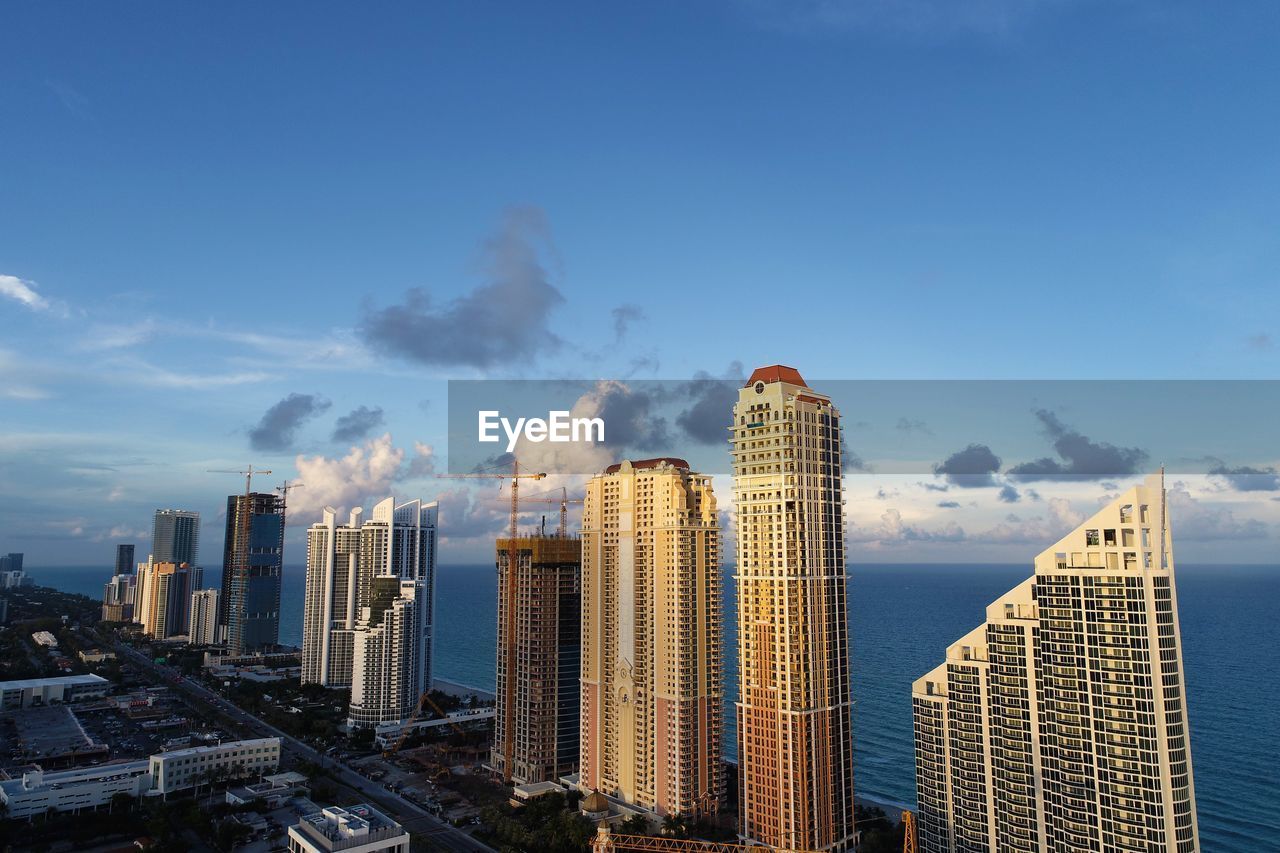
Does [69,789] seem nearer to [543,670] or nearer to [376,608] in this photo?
[543,670]

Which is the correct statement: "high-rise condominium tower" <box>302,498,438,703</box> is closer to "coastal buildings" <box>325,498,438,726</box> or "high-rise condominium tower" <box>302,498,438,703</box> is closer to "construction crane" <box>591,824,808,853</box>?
"coastal buildings" <box>325,498,438,726</box>

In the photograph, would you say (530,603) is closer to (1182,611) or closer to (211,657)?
(211,657)

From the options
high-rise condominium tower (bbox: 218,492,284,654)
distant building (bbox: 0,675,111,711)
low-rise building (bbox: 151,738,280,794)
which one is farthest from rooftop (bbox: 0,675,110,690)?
low-rise building (bbox: 151,738,280,794)

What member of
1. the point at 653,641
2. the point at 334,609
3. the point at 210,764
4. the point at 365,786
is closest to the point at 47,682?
the point at 334,609

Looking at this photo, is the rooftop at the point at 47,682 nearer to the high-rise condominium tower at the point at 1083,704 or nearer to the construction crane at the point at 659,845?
the construction crane at the point at 659,845

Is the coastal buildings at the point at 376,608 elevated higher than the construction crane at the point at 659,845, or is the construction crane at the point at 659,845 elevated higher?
the coastal buildings at the point at 376,608

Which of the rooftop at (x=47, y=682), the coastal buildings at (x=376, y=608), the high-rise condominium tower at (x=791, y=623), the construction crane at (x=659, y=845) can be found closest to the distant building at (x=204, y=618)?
the rooftop at (x=47, y=682)

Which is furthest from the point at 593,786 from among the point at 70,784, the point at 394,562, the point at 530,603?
the point at 394,562
